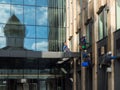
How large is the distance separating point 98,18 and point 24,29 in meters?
15.1


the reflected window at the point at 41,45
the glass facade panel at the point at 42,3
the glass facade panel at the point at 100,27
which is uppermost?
the glass facade panel at the point at 42,3

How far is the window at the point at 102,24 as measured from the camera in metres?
26.5

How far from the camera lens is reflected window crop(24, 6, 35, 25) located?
139 ft

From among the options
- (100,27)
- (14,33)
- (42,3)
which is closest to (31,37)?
(14,33)

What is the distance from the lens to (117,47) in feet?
75.9

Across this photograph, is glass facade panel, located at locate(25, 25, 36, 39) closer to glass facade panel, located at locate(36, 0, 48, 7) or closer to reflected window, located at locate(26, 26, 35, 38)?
reflected window, located at locate(26, 26, 35, 38)

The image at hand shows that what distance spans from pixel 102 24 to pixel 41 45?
15.9 m

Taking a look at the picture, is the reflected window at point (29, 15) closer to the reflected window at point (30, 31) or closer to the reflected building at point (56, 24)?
the reflected window at point (30, 31)

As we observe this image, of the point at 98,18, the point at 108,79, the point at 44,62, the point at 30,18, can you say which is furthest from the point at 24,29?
the point at 108,79

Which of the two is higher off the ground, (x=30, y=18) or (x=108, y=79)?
(x=30, y=18)

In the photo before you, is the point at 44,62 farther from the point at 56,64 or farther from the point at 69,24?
the point at 69,24

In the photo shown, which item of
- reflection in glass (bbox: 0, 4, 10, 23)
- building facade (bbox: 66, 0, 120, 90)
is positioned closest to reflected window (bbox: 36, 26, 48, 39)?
reflection in glass (bbox: 0, 4, 10, 23)

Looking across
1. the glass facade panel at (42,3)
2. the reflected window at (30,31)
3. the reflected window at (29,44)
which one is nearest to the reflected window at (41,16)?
the glass facade panel at (42,3)

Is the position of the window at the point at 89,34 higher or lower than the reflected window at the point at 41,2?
lower
